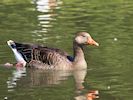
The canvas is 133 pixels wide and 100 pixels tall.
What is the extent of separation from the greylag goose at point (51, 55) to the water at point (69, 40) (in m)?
0.36

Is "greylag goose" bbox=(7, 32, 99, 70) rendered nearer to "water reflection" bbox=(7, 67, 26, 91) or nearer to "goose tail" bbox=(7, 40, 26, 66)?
"goose tail" bbox=(7, 40, 26, 66)

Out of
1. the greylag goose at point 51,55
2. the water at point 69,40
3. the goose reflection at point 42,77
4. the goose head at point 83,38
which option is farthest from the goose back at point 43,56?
the goose head at point 83,38

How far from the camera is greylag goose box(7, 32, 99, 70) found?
19.9 meters

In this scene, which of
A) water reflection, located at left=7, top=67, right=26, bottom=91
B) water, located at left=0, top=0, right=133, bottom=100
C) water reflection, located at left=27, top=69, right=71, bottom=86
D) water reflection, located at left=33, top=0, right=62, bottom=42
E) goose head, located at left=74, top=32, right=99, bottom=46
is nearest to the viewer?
water, located at left=0, top=0, right=133, bottom=100

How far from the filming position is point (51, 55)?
65.1ft

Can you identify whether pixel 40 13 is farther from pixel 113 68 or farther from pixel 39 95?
pixel 39 95

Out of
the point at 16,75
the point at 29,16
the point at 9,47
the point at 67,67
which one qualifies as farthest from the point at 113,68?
the point at 29,16

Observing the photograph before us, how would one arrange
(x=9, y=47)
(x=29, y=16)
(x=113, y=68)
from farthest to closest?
(x=29, y=16)
(x=9, y=47)
(x=113, y=68)

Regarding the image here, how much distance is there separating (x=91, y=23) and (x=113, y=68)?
7323mm

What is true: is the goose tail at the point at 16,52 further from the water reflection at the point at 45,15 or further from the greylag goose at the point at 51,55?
the water reflection at the point at 45,15

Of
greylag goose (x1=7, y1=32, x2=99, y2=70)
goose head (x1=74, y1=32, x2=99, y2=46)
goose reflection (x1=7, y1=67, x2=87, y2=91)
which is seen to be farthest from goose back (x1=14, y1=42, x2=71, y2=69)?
goose head (x1=74, y1=32, x2=99, y2=46)

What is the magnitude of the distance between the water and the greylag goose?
1.17 feet

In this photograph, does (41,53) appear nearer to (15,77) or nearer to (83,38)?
(83,38)

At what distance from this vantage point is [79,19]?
2733cm
